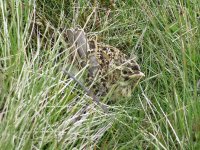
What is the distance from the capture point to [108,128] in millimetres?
2568

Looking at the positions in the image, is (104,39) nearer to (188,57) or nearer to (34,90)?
(188,57)

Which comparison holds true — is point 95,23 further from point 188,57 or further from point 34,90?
point 34,90

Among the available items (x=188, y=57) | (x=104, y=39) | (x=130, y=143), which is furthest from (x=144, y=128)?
(x=104, y=39)

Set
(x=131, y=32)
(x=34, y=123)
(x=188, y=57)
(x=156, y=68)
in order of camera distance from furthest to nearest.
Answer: (x=131, y=32)
(x=156, y=68)
(x=188, y=57)
(x=34, y=123)

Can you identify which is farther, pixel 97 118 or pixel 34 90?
pixel 97 118

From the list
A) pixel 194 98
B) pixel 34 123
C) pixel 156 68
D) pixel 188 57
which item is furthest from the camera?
pixel 156 68

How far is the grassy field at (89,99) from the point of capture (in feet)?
7.82

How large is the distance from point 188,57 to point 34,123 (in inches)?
35.3

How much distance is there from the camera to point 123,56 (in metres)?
3.06

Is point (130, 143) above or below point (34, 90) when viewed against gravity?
below

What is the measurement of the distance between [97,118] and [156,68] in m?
0.59

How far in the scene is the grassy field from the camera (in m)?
2.38

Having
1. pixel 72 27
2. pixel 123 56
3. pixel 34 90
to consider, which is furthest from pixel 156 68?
pixel 34 90

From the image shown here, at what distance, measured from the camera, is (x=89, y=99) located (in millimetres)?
2645
